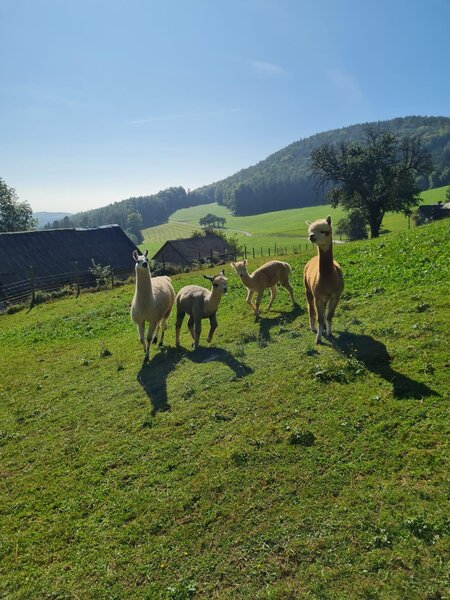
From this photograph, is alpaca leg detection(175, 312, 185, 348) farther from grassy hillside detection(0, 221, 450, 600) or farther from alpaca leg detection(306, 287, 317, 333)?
alpaca leg detection(306, 287, 317, 333)

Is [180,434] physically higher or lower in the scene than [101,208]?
lower

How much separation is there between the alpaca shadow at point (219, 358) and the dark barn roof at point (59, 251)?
1113 inches

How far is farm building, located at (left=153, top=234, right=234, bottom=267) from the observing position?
46.3 metres

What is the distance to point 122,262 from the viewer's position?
4397 centimetres

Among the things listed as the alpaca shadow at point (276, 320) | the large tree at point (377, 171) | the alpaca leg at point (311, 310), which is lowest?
the alpaca shadow at point (276, 320)

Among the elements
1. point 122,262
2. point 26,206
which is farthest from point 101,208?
point 122,262

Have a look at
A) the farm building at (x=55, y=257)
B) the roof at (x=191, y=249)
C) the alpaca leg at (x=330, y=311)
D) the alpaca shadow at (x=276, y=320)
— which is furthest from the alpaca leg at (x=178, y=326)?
the roof at (x=191, y=249)

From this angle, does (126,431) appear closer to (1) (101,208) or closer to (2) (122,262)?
(2) (122,262)

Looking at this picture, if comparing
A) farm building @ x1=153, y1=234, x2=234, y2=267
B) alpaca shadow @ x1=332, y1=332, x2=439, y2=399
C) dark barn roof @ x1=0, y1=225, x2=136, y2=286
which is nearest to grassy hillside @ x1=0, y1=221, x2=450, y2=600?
alpaca shadow @ x1=332, y1=332, x2=439, y2=399

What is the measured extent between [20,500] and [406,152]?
155ft

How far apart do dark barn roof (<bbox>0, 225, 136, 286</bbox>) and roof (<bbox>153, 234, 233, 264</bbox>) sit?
4744 mm

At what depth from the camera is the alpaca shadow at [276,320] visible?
36.0 feet

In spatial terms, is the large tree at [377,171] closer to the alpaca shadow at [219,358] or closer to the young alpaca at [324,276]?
the young alpaca at [324,276]

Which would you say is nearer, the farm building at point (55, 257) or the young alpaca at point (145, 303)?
the young alpaca at point (145, 303)
